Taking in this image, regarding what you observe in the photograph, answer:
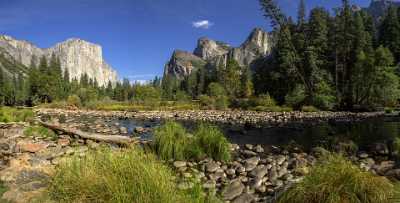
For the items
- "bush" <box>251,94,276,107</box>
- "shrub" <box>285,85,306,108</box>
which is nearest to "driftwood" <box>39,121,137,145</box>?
"shrub" <box>285,85,306,108</box>

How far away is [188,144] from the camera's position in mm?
9008

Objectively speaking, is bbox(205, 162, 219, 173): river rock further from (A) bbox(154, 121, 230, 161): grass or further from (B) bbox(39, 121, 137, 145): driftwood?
(B) bbox(39, 121, 137, 145): driftwood

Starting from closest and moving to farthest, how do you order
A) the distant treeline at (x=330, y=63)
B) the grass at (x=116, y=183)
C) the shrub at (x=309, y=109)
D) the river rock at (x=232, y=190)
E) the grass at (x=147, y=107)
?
1. the grass at (x=116, y=183)
2. the river rock at (x=232, y=190)
3. the shrub at (x=309, y=109)
4. the distant treeline at (x=330, y=63)
5. the grass at (x=147, y=107)

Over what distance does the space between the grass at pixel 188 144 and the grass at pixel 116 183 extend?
405cm

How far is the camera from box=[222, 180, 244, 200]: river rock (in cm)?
595

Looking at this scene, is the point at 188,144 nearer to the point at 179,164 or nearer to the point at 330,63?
the point at 179,164

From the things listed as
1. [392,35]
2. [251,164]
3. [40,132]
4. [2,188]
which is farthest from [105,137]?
[392,35]

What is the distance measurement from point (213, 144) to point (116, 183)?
5.22 m

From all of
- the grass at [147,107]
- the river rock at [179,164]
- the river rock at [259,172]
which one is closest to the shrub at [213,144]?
the river rock at [179,164]

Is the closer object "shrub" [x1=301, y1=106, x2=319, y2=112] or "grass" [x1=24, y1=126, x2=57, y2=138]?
"grass" [x1=24, y1=126, x2=57, y2=138]

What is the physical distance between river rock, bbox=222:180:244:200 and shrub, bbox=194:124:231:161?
2237 millimetres

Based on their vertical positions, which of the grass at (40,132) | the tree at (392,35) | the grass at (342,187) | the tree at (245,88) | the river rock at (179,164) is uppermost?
the tree at (392,35)

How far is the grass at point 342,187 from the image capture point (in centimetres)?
410

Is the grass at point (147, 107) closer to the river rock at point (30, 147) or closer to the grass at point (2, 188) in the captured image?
the river rock at point (30, 147)
